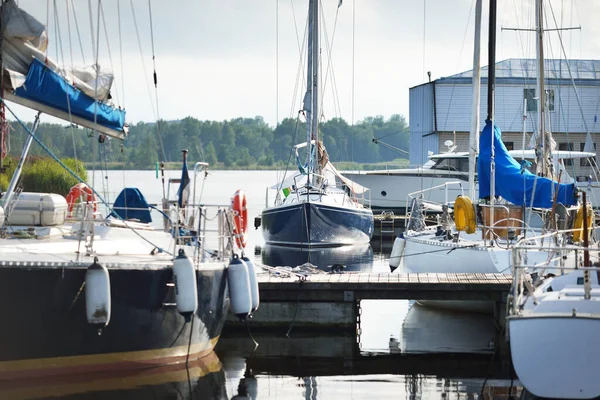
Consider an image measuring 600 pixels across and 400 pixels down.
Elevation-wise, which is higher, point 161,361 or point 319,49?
point 319,49

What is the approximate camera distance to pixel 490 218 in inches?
914

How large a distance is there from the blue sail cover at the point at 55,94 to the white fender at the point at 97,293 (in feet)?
10.2

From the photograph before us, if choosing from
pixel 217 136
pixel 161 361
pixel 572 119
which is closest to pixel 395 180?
pixel 572 119

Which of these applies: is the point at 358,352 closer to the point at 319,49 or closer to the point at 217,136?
the point at 319,49

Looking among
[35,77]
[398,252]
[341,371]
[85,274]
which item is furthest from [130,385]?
[398,252]

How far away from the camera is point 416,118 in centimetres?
6169

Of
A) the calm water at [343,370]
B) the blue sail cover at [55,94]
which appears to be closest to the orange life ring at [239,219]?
the calm water at [343,370]

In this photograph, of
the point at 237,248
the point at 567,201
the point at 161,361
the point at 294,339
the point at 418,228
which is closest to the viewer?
the point at 161,361

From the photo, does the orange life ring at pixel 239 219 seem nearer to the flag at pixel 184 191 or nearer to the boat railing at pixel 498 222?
the flag at pixel 184 191

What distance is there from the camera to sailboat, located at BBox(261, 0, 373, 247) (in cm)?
3853

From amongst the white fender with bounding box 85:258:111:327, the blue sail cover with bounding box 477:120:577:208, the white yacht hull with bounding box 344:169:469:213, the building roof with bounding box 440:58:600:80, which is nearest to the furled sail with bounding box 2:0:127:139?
the white fender with bounding box 85:258:111:327

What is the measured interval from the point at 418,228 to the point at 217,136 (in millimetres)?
100429

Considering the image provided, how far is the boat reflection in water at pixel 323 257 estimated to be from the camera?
33.8 m

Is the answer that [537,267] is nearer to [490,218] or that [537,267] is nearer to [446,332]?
[446,332]
